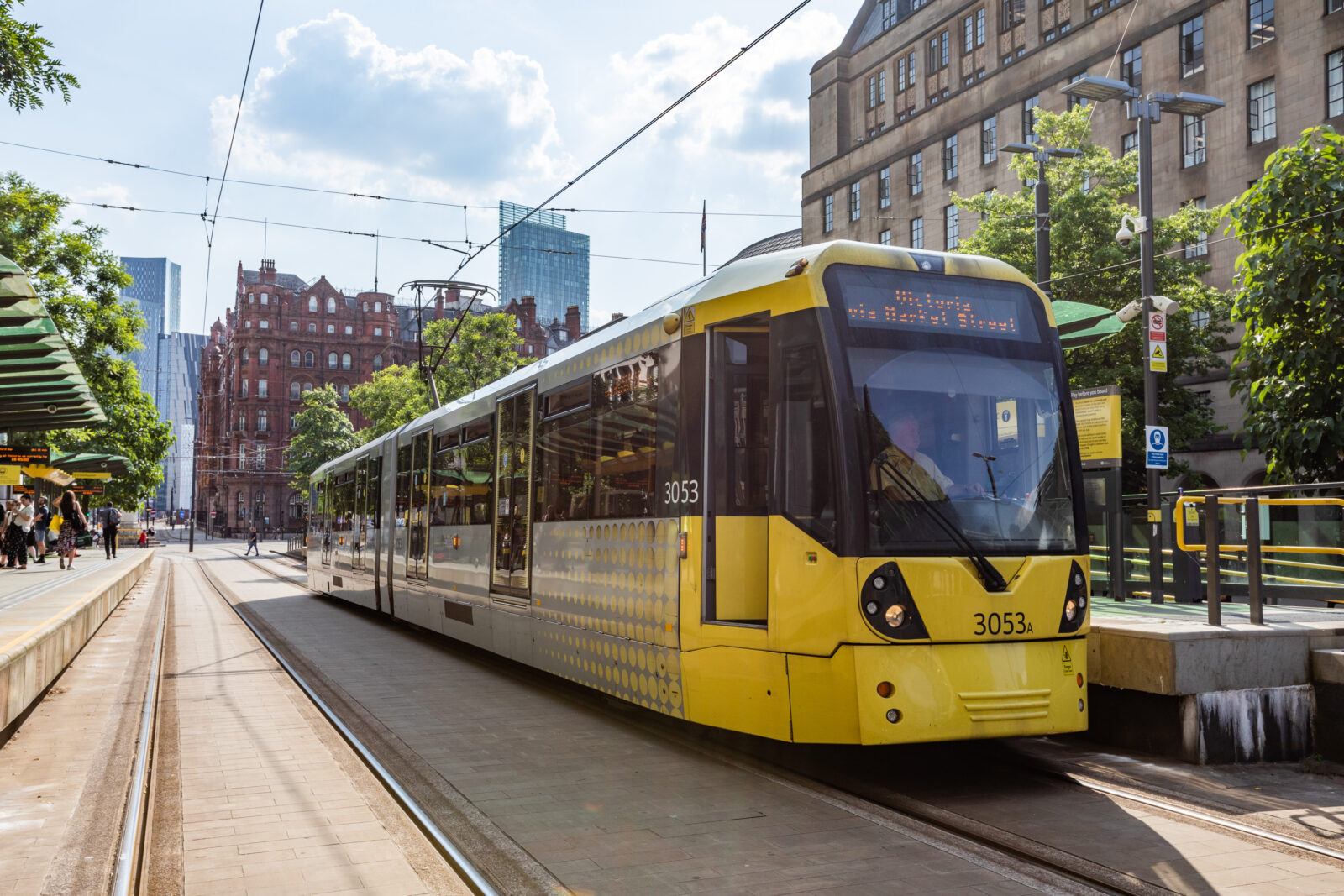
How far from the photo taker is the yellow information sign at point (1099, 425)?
43.4 ft

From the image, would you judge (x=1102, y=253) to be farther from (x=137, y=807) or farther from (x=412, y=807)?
(x=137, y=807)

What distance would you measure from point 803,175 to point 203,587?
33.9 meters

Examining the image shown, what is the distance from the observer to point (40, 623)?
36.0ft

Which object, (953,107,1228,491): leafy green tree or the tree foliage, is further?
the tree foliage

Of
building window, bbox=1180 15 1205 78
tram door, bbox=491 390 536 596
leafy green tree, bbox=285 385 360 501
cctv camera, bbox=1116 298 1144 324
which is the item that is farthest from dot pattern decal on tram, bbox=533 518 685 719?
leafy green tree, bbox=285 385 360 501

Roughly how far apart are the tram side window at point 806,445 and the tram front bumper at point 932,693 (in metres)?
0.75

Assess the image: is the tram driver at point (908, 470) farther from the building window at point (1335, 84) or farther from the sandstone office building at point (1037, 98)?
the building window at point (1335, 84)

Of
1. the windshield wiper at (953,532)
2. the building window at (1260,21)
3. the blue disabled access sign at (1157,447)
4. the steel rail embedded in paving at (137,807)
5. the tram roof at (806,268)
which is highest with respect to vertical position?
the building window at (1260,21)

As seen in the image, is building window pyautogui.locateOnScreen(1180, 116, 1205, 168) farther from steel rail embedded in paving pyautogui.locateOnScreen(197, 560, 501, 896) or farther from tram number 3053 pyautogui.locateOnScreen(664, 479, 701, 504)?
tram number 3053 pyautogui.locateOnScreen(664, 479, 701, 504)

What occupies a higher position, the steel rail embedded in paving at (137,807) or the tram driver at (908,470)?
the tram driver at (908,470)

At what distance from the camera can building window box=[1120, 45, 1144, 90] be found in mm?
36312

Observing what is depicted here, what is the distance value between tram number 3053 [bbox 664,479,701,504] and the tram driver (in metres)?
1.30

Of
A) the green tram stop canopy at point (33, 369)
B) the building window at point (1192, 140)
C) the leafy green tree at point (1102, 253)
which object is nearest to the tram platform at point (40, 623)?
the green tram stop canopy at point (33, 369)

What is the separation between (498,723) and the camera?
9.27 meters
